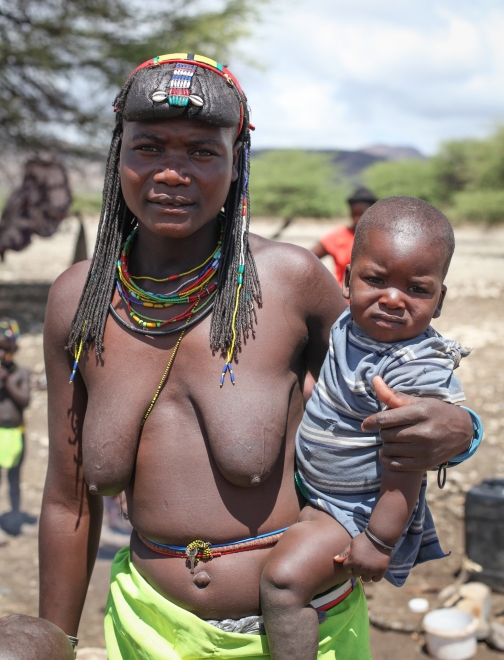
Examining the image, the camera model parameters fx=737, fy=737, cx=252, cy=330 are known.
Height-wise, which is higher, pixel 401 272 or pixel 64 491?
pixel 401 272

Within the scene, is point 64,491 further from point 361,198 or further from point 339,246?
point 361,198

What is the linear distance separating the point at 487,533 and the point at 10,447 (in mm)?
3317

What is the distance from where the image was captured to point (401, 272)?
158cm

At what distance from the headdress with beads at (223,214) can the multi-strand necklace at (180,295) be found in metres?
0.02

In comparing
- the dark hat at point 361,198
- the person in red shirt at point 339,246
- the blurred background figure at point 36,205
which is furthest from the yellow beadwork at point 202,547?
the blurred background figure at point 36,205

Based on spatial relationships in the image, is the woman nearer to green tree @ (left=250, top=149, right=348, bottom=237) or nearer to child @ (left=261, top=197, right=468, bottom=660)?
child @ (left=261, top=197, right=468, bottom=660)

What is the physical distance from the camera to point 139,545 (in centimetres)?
183

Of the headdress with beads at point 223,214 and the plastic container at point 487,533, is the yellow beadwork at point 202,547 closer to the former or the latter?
the headdress with beads at point 223,214

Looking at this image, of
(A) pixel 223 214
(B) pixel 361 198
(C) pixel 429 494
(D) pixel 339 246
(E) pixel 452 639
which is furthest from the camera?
(B) pixel 361 198

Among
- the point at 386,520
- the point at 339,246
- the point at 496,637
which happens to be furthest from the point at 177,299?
the point at 339,246

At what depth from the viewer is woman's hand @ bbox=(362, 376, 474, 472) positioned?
1.47 metres

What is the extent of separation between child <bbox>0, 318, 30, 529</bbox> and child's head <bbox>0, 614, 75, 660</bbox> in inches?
159

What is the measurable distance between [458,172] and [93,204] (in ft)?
103

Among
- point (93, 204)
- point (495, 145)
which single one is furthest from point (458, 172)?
point (93, 204)
